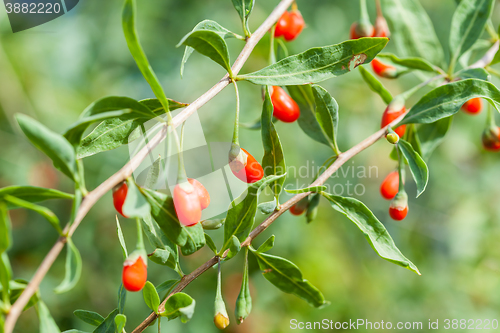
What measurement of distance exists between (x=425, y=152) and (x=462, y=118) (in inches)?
87.9

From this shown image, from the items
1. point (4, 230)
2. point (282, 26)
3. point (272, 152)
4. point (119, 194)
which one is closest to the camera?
point (4, 230)

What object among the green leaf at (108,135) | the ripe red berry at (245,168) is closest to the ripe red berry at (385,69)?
the ripe red berry at (245,168)

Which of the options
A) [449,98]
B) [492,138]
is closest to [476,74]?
[449,98]

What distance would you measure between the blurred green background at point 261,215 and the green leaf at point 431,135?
1541mm

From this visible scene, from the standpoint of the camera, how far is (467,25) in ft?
4.25

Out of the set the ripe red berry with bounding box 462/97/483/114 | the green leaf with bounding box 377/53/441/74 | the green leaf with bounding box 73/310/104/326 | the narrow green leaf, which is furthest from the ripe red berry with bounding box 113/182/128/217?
the ripe red berry with bounding box 462/97/483/114

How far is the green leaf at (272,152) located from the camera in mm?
888

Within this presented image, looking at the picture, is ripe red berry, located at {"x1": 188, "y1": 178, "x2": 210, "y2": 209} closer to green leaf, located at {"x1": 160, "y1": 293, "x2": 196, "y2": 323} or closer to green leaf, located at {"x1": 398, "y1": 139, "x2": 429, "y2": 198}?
green leaf, located at {"x1": 160, "y1": 293, "x2": 196, "y2": 323}

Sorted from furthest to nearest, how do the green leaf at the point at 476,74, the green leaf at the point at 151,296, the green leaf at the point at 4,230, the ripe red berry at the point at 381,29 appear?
the ripe red berry at the point at 381,29 < the green leaf at the point at 476,74 < the green leaf at the point at 151,296 < the green leaf at the point at 4,230

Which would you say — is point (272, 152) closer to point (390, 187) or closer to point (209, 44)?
point (209, 44)

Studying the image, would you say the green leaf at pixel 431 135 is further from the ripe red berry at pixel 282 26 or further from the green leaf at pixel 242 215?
the green leaf at pixel 242 215

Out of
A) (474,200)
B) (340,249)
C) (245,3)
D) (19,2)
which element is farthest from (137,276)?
(474,200)

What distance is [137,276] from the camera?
726 millimetres

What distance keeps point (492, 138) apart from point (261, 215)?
1557 mm
